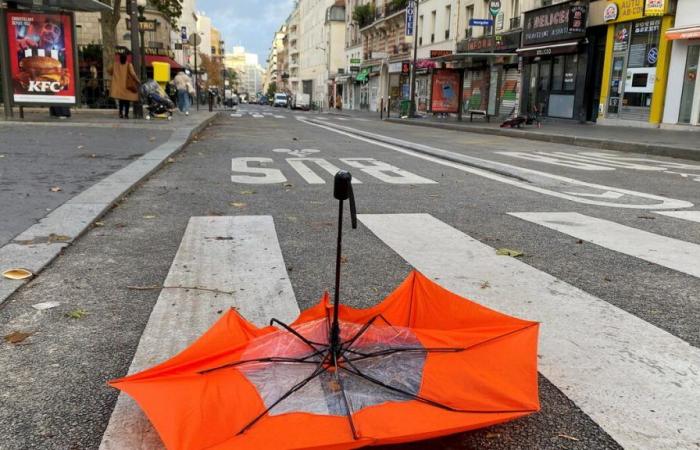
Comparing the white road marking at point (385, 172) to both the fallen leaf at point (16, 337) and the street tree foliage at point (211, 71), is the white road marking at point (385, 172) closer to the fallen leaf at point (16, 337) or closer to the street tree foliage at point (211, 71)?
the fallen leaf at point (16, 337)

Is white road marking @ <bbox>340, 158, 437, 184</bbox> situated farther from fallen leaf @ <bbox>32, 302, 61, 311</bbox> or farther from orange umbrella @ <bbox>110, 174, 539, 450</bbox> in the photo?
orange umbrella @ <bbox>110, 174, 539, 450</bbox>

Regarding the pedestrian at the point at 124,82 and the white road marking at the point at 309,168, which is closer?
the white road marking at the point at 309,168

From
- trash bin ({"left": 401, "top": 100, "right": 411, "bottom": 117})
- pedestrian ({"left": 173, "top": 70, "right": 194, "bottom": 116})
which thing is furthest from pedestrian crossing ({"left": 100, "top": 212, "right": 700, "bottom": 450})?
trash bin ({"left": 401, "top": 100, "right": 411, "bottom": 117})

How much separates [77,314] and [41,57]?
50.1ft

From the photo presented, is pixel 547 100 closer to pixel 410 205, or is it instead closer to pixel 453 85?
pixel 453 85

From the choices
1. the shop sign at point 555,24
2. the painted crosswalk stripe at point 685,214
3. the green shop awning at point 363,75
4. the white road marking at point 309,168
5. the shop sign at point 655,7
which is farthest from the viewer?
the green shop awning at point 363,75

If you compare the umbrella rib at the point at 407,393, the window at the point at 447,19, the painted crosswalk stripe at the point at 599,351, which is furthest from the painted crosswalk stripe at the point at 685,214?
the window at the point at 447,19

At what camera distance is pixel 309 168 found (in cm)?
919

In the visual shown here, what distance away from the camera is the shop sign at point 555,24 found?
23828 millimetres

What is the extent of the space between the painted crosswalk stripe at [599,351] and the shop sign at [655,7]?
1968cm

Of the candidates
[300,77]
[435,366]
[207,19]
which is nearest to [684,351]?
[435,366]

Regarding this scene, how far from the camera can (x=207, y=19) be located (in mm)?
140125

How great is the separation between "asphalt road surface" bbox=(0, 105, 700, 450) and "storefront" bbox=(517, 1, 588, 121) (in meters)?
18.1

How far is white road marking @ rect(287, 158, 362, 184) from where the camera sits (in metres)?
7.84
